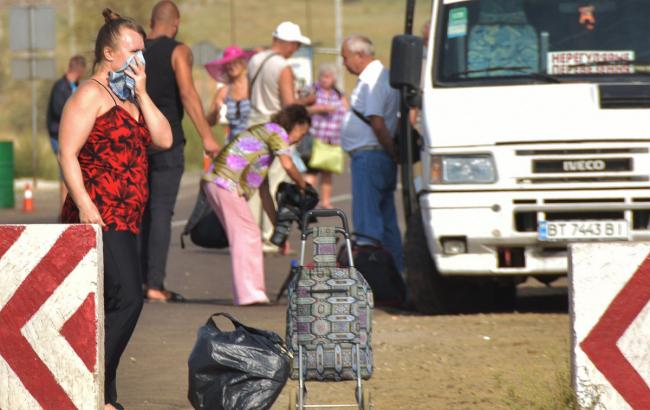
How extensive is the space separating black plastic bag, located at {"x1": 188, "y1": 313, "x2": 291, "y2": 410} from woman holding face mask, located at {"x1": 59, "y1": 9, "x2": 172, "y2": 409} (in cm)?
55

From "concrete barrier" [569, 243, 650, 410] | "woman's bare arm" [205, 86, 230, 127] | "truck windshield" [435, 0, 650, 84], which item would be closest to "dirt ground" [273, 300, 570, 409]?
"concrete barrier" [569, 243, 650, 410]

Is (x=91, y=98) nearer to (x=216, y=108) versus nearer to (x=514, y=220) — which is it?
(x=514, y=220)

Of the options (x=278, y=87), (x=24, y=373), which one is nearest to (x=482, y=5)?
(x=278, y=87)

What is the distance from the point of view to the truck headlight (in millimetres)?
Answer: 10742

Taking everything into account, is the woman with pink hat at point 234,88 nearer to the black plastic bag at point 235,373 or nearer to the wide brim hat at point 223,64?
the wide brim hat at point 223,64

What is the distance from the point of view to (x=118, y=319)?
24.5ft

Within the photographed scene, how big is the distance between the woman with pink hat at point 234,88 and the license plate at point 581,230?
5.04 metres

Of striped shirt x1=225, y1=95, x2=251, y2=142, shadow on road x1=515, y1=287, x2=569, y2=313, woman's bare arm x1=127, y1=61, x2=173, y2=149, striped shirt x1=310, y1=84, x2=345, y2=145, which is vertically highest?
woman's bare arm x1=127, y1=61, x2=173, y2=149

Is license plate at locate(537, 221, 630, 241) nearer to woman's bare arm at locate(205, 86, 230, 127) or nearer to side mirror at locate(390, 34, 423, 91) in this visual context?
side mirror at locate(390, 34, 423, 91)

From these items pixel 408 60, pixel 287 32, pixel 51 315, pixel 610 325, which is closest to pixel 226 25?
pixel 287 32

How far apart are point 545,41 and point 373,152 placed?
215 centimetres

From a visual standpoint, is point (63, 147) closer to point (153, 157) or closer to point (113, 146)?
point (113, 146)

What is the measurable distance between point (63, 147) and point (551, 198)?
166 inches

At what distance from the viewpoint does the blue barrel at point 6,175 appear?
23312mm
